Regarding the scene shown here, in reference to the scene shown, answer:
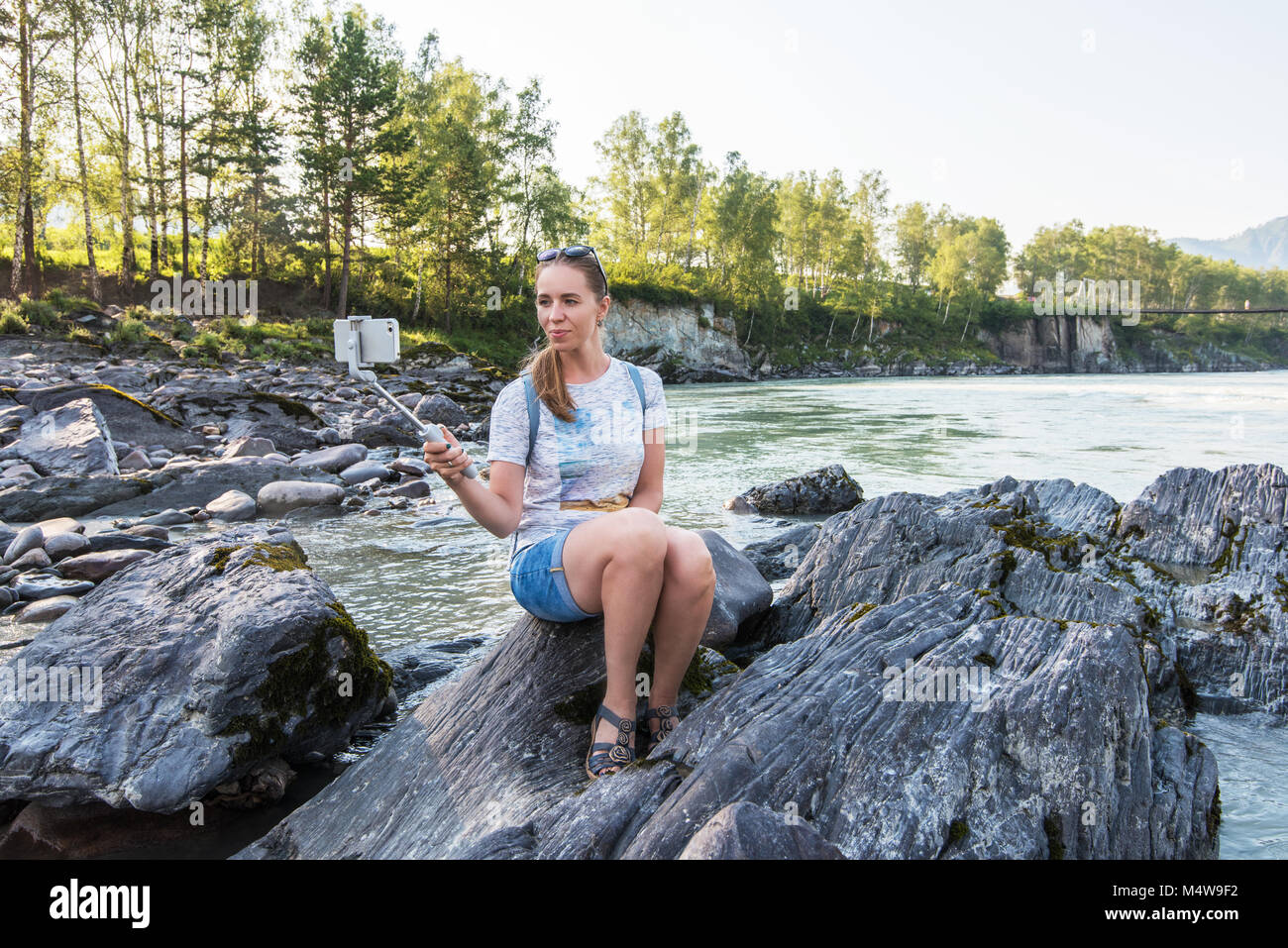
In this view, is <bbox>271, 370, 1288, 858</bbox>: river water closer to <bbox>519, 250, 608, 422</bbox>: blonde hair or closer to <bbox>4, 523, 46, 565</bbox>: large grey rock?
<bbox>4, 523, 46, 565</bbox>: large grey rock

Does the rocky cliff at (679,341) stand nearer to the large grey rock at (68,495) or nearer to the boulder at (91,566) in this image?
the large grey rock at (68,495)

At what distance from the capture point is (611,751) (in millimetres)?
3270

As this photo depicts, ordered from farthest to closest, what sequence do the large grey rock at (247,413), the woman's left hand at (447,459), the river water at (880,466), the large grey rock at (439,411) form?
1. the large grey rock at (439,411)
2. the large grey rock at (247,413)
3. the river water at (880,466)
4. the woman's left hand at (447,459)

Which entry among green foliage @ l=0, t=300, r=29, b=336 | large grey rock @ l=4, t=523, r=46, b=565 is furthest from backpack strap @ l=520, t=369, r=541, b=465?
green foliage @ l=0, t=300, r=29, b=336

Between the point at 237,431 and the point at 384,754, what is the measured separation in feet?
44.8

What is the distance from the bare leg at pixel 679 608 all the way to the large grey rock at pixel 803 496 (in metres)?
8.19

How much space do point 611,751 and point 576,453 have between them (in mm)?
1321

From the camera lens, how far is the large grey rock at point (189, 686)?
355 cm

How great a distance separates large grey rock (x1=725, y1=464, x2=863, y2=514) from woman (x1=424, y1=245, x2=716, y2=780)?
789 centimetres

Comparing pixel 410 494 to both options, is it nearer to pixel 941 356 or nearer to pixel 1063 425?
pixel 1063 425

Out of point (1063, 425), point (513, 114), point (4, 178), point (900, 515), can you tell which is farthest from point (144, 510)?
point (513, 114)

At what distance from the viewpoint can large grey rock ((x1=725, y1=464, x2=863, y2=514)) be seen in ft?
38.0

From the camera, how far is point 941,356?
275 ft

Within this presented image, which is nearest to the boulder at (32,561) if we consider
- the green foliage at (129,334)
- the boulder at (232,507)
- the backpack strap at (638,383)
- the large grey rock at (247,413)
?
the boulder at (232,507)
